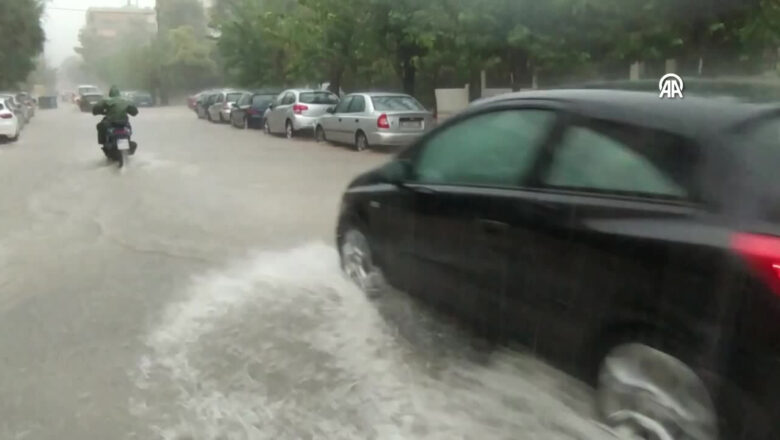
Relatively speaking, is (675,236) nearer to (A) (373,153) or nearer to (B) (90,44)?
(A) (373,153)

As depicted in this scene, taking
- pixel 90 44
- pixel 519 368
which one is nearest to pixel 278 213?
pixel 519 368

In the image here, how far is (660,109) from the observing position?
12.8ft

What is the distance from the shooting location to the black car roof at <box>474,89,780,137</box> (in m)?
3.64

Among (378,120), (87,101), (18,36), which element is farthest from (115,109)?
(87,101)

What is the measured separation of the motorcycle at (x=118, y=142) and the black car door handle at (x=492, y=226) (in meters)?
14.5

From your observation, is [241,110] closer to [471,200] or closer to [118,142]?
[118,142]

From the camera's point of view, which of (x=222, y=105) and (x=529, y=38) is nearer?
(x=529, y=38)

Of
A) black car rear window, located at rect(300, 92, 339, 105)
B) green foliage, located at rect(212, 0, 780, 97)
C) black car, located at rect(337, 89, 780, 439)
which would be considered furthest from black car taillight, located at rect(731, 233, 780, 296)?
black car rear window, located at rect(300, 92, 339, 105)

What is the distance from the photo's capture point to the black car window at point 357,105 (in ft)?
70.9

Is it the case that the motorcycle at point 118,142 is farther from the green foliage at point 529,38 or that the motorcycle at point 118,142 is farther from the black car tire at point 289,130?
the black car tire at point 289,130

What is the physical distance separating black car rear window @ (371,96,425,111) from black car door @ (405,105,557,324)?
1572cm

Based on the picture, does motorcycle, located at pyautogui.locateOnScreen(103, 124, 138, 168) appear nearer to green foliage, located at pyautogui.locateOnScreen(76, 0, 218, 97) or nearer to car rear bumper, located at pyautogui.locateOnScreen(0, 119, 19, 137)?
car rear bumper, located at pyautogui.locateOnScreen(0, 119, 19, 137)

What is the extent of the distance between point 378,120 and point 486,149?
1573 centimetres

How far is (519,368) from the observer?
4781 millimetres
